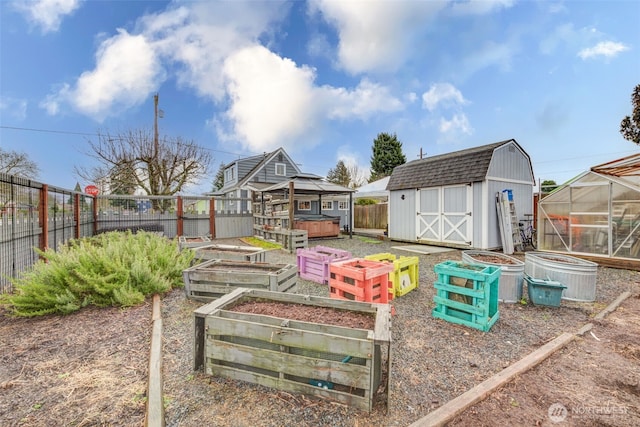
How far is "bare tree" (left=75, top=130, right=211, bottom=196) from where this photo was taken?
14914mm

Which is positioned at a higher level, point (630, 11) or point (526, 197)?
point (630, 11)

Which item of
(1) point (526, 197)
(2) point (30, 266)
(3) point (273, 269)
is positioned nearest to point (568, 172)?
(1) point (526, 197)

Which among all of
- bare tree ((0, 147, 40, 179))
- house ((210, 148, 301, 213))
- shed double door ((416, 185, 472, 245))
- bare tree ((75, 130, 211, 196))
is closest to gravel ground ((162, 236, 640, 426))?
shed double door ((416, 185, 472, 245))

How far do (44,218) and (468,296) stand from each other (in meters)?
7.00

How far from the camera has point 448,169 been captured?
9594 millimetres

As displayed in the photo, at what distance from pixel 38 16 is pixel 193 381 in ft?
34.0

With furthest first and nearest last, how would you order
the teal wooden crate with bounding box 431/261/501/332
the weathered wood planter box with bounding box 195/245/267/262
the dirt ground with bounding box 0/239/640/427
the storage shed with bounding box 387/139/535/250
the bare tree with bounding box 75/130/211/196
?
the bare tree with bounding box 75/130/211/196, the storage shed with bounding box 387/139/535/250, the weathered wood planter box with bounding box 195/245/267/262, the teal wooden crate with bounding box 431/261/501/332, the dirt ground with bounding box 0/239/640/427

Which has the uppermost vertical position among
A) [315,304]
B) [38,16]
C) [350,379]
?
[38,16]

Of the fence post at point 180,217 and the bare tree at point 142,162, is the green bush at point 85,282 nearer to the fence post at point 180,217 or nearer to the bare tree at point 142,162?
the fence post at point 180,217

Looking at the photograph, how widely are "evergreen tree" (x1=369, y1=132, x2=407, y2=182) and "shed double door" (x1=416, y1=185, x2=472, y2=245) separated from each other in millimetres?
22323

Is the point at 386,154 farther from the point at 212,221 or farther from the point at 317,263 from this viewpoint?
the point at 317,263

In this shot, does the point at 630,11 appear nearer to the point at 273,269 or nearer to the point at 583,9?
the point at 583,9

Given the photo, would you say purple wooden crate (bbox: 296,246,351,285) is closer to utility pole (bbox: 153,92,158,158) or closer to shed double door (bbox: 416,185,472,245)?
shed double door (bbox: 416,185,472,245)

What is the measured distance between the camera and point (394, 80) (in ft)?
41.6
